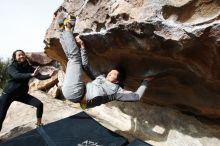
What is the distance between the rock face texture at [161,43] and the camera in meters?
4.93

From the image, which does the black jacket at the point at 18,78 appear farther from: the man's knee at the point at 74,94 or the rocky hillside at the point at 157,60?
the rocky hillside at the point at 157,60

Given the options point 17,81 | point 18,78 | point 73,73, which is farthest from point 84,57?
point 17,81

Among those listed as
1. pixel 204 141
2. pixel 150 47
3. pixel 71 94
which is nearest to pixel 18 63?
pixel 71 94

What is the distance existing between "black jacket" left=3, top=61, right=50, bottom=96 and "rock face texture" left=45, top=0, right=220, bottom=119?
115 centimetres

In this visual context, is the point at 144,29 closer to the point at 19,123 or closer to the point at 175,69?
the point at 175,69

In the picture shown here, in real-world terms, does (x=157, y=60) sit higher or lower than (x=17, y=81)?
higher

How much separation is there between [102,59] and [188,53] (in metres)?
2.05

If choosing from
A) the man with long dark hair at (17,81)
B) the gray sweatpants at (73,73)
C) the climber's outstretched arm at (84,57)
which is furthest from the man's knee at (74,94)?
the man with long dark hair at (17,81)

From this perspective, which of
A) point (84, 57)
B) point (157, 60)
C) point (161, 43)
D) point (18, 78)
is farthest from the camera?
point (18, 78)

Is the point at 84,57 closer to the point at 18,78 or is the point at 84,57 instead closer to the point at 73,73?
the point at 73,73

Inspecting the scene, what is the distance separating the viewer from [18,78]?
609 centimetres

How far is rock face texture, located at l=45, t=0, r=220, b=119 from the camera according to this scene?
4934mm

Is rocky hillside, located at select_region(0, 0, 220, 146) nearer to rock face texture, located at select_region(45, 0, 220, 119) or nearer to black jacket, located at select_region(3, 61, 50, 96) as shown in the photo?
rock face texture, located at select_region(45, 0, 220, 119)

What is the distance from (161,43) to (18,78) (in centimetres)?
257
